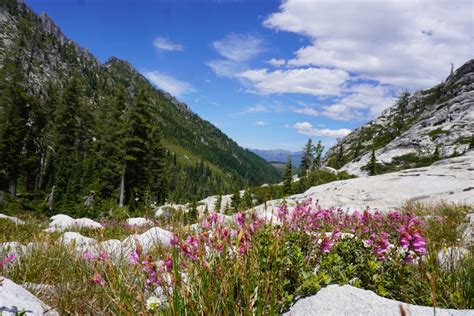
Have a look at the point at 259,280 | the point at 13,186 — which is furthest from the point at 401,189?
the point at 13,186

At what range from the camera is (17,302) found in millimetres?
2561

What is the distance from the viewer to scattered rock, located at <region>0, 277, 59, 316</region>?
2.43 metres

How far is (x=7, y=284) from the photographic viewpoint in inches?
109

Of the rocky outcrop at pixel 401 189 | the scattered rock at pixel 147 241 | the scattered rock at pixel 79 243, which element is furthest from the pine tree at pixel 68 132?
the scattered rock at pixel 147 241

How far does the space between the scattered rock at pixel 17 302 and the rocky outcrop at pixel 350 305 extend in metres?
2.25

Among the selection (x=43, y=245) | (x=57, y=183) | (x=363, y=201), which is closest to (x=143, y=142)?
(x=57, y=183)

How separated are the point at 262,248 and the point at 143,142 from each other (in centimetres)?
3423

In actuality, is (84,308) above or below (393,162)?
below

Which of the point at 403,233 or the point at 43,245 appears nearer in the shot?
the point at 403,233

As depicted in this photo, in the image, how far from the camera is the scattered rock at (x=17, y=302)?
2426 millimetres

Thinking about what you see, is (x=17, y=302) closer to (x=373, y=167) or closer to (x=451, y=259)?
(x=451, y=259)

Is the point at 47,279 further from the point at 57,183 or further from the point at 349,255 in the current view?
the point at 57,183

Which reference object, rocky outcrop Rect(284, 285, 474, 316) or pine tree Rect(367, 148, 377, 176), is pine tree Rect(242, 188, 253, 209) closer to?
rocky outcrop Rect(284, 285, 474, 316)

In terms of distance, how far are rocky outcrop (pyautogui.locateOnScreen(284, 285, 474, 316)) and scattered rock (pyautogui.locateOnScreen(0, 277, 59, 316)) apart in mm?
2250
